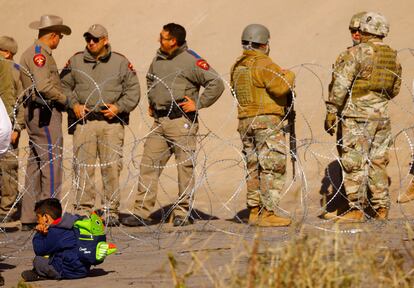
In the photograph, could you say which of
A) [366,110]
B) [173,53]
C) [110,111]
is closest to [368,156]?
[366,110]

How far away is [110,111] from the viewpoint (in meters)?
10.8

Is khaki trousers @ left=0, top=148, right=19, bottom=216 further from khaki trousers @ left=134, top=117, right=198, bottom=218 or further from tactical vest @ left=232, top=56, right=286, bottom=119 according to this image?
tactical vest @ left=232, top=56, right=286, bottom=119

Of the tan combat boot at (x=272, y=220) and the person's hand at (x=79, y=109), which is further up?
the person's hand at (x=79, y=109)

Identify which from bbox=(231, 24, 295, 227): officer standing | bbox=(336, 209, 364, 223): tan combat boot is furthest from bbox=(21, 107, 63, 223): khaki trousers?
bbox=(336, 209, 364, 223): tan combat boot

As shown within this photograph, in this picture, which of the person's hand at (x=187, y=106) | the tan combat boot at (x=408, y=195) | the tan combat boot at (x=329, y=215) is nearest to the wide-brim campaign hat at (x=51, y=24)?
the person's hand at (x=187, y=106)

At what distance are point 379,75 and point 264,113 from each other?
3.40 ft

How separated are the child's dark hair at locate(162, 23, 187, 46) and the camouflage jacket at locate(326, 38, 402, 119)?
1422mm

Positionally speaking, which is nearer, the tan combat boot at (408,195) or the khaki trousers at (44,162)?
the khaki trousers at (44,162)

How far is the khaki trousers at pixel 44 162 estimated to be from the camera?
35.4 feet

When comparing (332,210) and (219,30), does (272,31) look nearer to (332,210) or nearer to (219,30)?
(219,30)

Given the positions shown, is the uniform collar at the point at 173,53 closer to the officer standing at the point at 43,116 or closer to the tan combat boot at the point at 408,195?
the officer standing at the point at 43,116

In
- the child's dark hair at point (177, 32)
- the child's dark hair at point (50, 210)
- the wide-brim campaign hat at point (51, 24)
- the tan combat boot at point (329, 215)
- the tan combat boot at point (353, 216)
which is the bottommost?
the tan combat boot at point (329, 215)

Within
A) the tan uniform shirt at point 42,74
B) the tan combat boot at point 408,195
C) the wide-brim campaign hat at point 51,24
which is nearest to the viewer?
the tan uniform shirt at point 42,74

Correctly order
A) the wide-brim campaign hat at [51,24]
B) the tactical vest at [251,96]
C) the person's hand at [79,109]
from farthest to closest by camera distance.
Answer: the wide-brim campaign hat at [51,24]
the person's hand at [79,109]
the tactical vest at [251,96]
